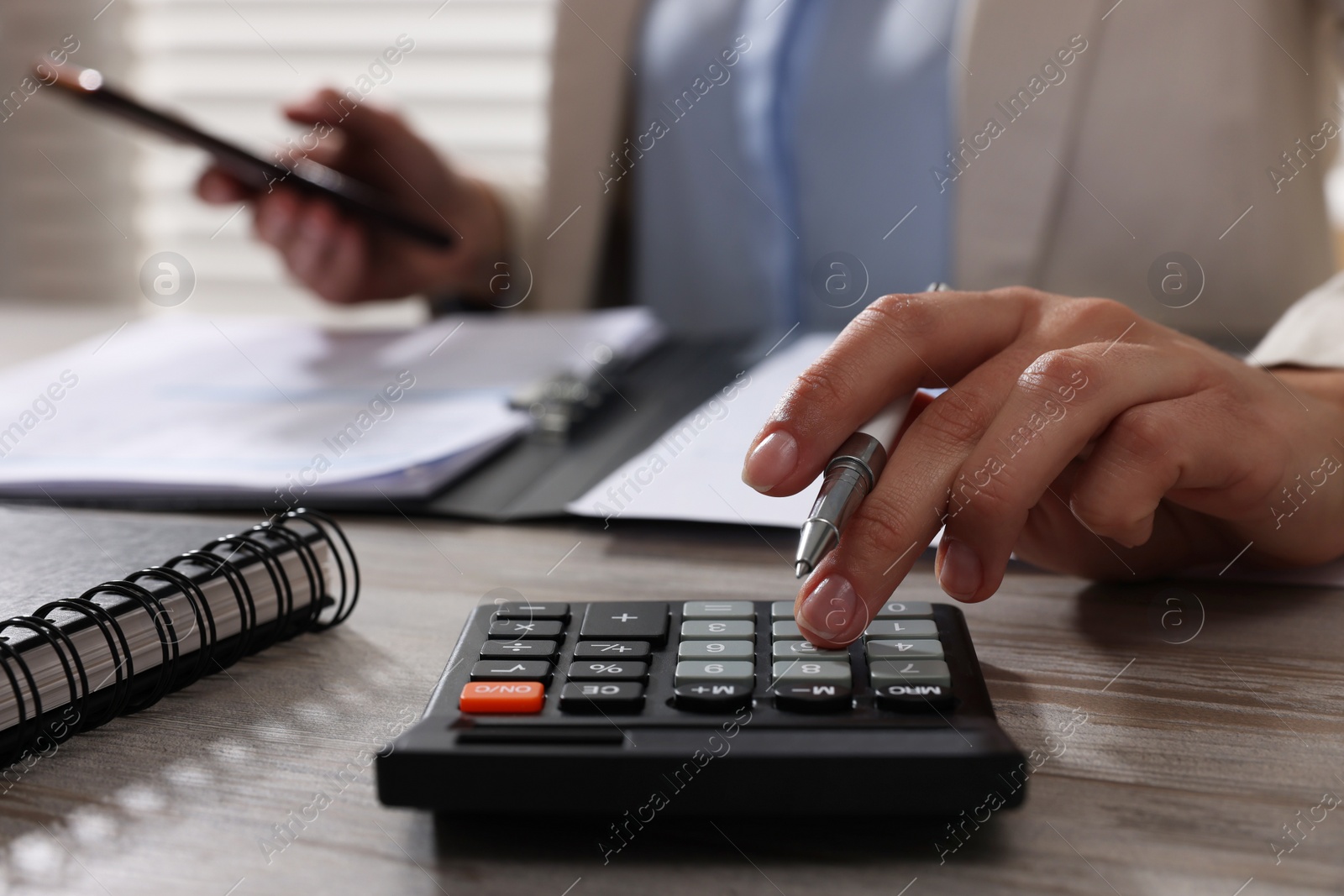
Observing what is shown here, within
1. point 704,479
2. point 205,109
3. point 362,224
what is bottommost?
point 704,479

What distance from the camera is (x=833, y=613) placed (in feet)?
1.09

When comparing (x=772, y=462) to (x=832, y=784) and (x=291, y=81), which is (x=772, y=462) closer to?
(x=832, y=784)

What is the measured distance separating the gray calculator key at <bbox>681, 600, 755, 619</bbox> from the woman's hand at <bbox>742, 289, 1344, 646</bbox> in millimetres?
27

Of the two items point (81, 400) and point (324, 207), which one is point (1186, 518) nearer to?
point (81, 400)

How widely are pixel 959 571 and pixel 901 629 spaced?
0.05 metres

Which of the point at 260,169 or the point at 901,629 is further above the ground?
the point at 260,169

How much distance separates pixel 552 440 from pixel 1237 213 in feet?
2.14

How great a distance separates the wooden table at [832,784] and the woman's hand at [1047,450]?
1.1 inches

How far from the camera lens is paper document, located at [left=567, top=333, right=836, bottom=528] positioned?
0.51m

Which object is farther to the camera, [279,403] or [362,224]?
[362,224]

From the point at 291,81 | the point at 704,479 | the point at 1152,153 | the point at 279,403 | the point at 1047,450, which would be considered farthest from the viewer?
the point at 291,81

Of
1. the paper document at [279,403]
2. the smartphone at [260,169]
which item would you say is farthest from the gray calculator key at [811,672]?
the smartphone at [260,169]

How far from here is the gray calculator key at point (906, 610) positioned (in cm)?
36

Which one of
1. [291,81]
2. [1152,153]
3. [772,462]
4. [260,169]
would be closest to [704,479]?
[772,462]
